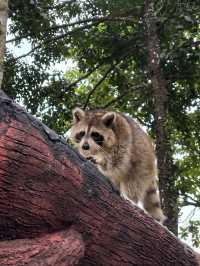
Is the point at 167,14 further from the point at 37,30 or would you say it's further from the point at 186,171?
the point at 186,171

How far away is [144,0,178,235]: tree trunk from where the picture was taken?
10.6 meters

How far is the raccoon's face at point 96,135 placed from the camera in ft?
24.0

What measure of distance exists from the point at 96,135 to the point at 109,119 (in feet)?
0.75

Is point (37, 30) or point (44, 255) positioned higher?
point (37, 30)

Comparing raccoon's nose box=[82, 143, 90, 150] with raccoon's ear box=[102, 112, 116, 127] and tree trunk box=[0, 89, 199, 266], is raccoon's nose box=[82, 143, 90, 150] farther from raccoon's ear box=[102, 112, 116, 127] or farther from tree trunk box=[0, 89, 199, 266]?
tree trunk box=[0, 89, 199, 266]

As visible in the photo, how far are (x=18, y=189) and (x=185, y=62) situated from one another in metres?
9.37

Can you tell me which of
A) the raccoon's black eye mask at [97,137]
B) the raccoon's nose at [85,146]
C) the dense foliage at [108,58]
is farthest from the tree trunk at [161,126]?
the raccoon's nose at [85,146]

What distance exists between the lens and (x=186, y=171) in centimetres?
1477

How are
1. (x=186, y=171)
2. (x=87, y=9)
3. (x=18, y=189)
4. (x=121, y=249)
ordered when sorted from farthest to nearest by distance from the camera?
(x=186, y=171), (x=87, y=9), (x=121, y=249), (x=18, y=189)

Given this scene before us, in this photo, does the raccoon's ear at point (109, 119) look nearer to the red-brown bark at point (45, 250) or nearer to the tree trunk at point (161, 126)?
the tree trunk at point (161, 126)

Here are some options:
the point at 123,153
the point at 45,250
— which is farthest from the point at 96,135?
the point at 45,250

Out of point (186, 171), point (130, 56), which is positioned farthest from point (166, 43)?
point (186, 171)

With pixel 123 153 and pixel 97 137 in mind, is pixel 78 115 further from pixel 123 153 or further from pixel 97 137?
pixel 123 153

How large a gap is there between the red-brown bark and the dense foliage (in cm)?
806
